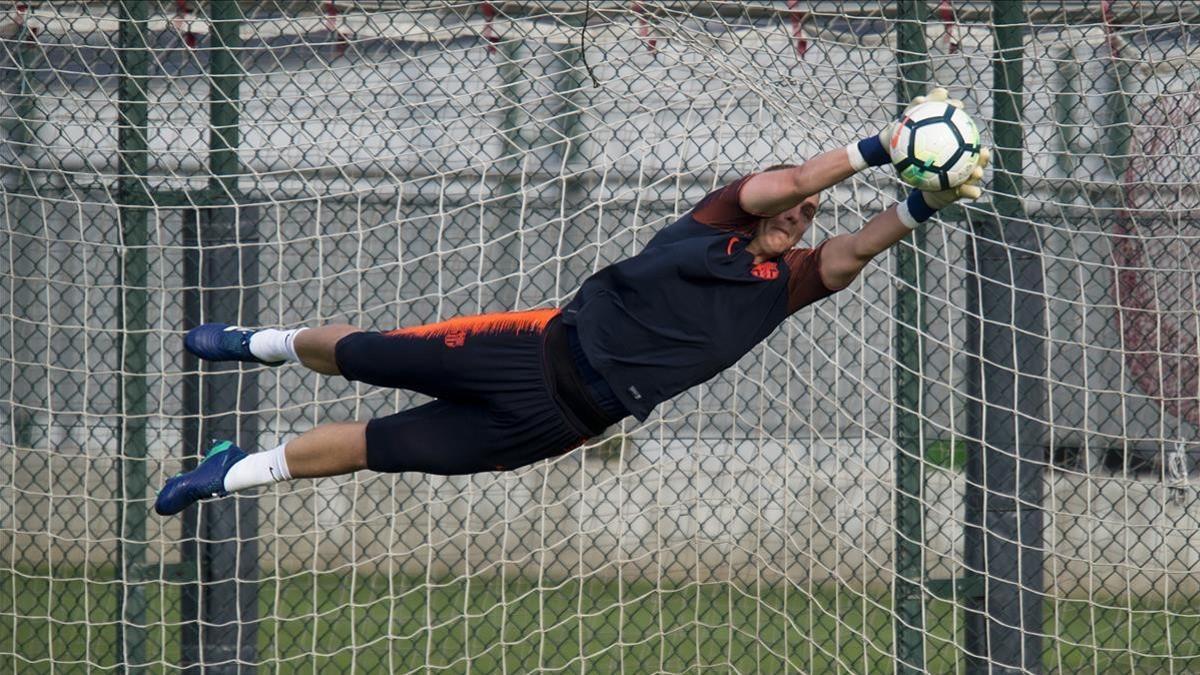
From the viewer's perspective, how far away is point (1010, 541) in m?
5.51

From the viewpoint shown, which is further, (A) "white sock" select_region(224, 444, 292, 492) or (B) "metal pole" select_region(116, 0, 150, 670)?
(B) "metal pole" select_region(116, 0, 150, 670)

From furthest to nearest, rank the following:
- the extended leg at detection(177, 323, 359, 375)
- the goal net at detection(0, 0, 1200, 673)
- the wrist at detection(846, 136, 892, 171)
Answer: the goal net at detection(0, 0, 1200, 673)
the extended leg at detection(177, 323, 359, 375)
the wrist at detection(846, 136, 892, 171)

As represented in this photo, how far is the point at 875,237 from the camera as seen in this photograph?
4.23m

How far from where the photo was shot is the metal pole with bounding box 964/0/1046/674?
5672 millimetres

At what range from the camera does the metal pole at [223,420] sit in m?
5.81

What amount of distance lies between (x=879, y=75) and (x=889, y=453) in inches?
83.8

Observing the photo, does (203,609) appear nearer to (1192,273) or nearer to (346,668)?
(346,668)

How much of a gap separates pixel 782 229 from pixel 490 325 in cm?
96

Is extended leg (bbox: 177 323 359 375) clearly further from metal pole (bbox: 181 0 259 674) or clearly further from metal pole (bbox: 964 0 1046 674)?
metal pole (bbox: 964 0 1046 674)

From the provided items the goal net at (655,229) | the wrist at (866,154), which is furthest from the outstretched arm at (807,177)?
the goal net at (655,229)

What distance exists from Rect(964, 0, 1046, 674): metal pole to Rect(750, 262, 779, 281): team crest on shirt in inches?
66.2

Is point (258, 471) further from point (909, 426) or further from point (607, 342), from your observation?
point (909, 426)

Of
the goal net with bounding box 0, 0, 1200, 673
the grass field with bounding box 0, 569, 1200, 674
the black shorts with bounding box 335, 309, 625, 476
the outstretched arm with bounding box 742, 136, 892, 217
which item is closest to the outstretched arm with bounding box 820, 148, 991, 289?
the outstretched arm with bounding box 742, 136, 892, 217

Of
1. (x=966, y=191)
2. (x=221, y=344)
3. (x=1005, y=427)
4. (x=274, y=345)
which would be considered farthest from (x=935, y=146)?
(x=221, y=344)
